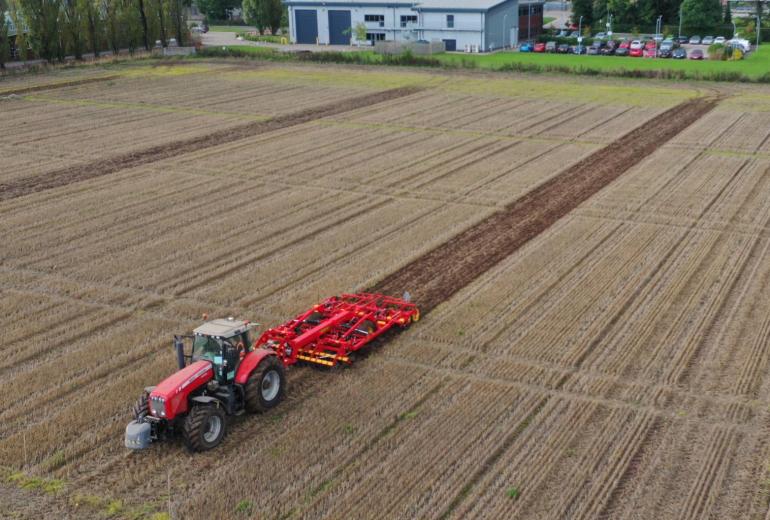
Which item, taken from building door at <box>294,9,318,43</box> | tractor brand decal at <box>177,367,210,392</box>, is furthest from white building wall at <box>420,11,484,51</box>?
tractor brand decal at <box>177,367,210,392</box>

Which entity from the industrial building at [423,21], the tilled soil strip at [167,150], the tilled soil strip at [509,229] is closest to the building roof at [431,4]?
the industrial building at [423,21]

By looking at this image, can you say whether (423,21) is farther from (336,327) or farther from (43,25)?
(336,327)

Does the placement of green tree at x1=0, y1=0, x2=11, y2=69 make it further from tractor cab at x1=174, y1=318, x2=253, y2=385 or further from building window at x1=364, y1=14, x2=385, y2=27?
tractor cab at x1=174, y1=318, x2=253, y2=385

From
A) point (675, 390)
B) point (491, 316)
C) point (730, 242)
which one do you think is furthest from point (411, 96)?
point (675, 390)

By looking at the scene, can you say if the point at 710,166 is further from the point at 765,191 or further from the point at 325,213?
the point at 325,213

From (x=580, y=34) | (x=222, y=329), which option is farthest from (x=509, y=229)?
(x=580, y=34)

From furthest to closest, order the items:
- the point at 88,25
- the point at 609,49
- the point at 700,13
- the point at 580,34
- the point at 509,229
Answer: the point at 580,34 < the point at 700,13 < the point at 609,49 < the point at 88,25 < the point at 509,229
